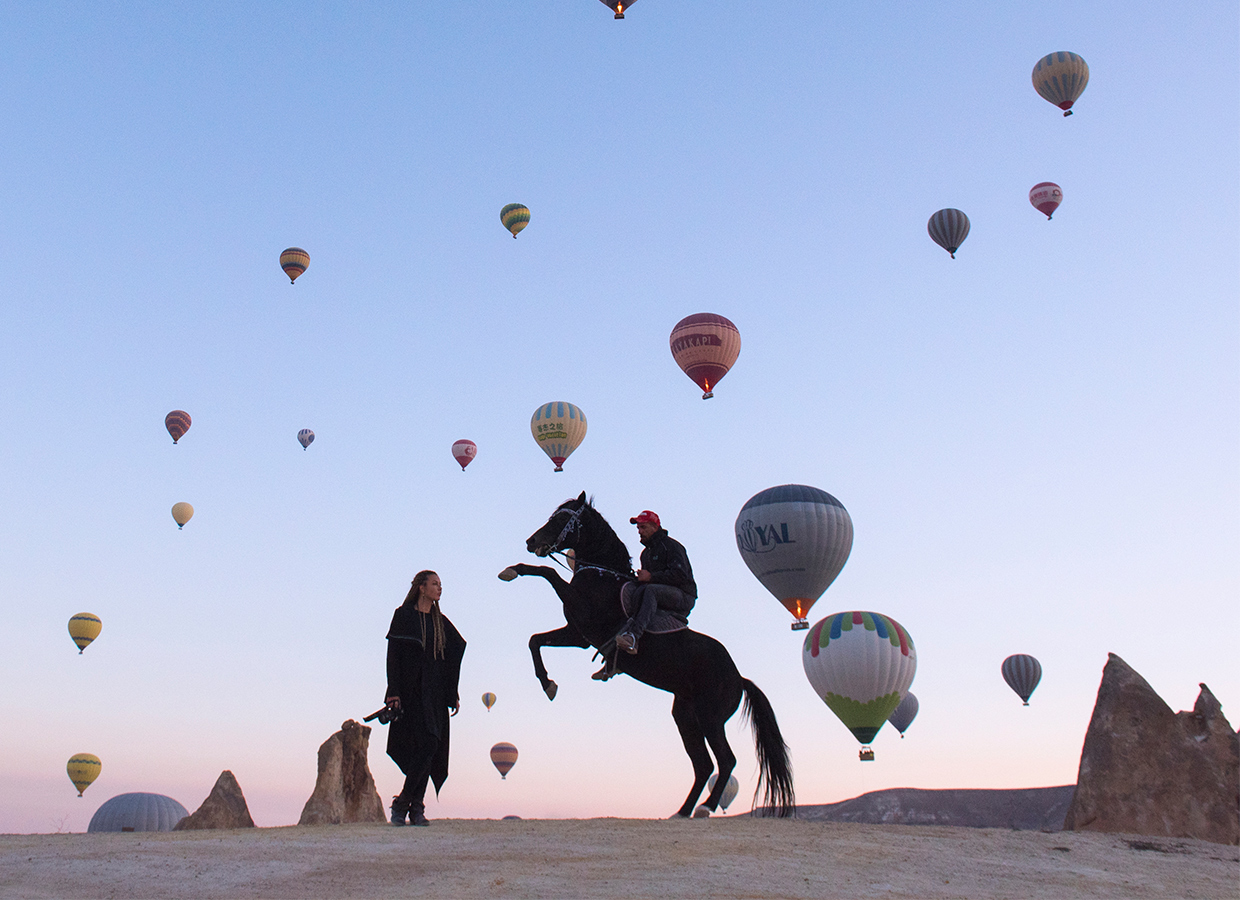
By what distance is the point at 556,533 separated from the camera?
13.3m

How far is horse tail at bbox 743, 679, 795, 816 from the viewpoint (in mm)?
13648

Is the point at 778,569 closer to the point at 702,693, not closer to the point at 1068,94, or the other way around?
the point at 702,693

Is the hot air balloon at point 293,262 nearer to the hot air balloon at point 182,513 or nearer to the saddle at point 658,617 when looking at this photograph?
the hot air balloon at point 182,513

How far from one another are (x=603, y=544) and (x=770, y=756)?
3.38 meters

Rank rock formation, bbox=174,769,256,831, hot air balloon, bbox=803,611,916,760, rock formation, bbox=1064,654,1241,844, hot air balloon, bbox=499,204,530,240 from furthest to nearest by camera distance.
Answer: hot air balloon, bbox=499,204,530,240 < hot air balloon, bbox=803,611,916,760 < rock formation, bbox=174,769,256,831 < rock formation, bbox=1064,654,1241,844

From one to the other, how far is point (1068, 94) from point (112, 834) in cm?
4912

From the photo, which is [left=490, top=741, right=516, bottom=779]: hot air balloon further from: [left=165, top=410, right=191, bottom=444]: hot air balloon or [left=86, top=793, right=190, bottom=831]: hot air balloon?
[left=165, top=410, right=191, bottom=444]: hot air balloon

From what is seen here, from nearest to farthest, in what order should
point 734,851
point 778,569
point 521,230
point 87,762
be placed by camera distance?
point 734,851
point 778,569
point 521,230
point 87,762

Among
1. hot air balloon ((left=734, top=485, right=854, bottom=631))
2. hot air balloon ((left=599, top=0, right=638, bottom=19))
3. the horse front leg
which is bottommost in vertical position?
the horse front leg

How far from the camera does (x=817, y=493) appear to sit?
33000mm

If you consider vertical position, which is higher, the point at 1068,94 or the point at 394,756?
the point at 1068,94

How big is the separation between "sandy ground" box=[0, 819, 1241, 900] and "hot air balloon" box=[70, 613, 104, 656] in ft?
183

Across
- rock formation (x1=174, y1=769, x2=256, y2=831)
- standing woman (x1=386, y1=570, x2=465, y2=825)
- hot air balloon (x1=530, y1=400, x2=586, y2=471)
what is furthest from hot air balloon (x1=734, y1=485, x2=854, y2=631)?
standing woman (x1=386, y1=570, x2=465, y2=825)

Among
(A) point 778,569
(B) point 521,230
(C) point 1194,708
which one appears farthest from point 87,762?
(C) point 1194,708
